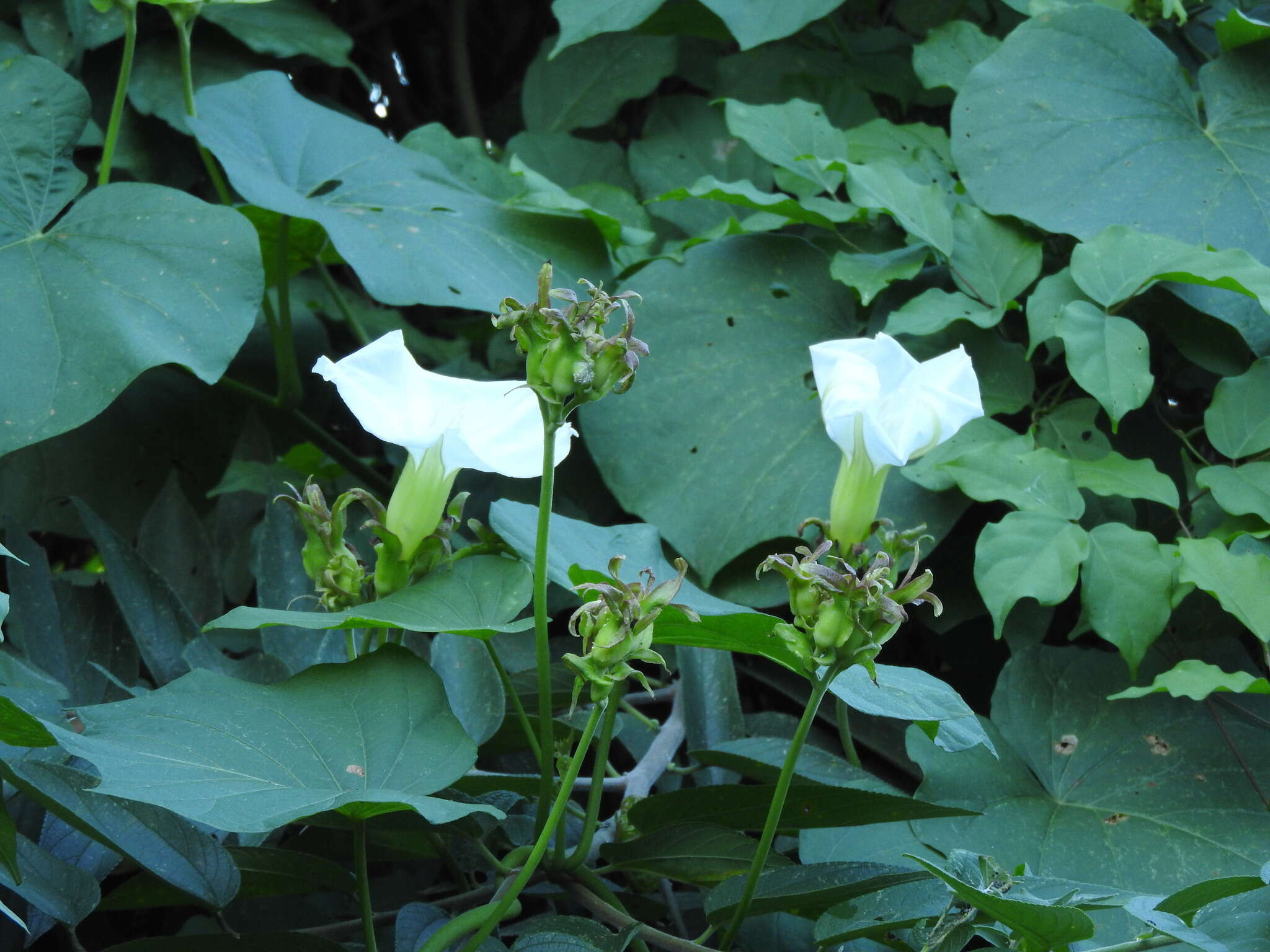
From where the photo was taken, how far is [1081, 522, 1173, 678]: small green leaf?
27.4 inches

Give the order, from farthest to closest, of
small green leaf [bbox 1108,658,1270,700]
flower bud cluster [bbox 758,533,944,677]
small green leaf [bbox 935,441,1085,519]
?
small green leaf [bbox 935,441,1085,519] → small green leaf [bbox 1108,658,1270,700] → flower bud cluster [bbox 758,533,944,677]

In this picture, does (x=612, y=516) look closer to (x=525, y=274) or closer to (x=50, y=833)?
(x=525, y=274)

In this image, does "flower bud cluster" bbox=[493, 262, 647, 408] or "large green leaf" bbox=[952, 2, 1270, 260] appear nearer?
"flower bud cluster" bbox=[493, 262, 647, 408]

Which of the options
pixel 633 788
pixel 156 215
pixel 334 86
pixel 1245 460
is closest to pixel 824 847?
pixel 633 788

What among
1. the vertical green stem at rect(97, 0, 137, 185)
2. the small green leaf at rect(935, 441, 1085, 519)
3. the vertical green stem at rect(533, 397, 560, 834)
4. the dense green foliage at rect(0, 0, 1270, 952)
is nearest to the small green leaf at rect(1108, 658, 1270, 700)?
the dense green foliage at rect(0, 0, 1270, 952)

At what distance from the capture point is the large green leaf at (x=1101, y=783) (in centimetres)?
67

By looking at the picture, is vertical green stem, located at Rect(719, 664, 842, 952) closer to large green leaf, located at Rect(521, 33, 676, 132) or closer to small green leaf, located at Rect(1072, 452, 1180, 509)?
small green leaf, located at Rect(1072, 452, 1180, 509)

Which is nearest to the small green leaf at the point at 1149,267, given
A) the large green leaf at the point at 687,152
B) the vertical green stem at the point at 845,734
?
the vertical green stem at the point at 845,734

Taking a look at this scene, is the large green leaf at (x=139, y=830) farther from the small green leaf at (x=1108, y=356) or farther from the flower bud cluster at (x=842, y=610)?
the small green leaf at (x=1108, y=356)

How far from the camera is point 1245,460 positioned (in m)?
0.81

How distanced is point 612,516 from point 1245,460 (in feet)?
1.72

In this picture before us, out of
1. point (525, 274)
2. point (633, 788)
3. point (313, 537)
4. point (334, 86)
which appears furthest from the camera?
point (334, 86)

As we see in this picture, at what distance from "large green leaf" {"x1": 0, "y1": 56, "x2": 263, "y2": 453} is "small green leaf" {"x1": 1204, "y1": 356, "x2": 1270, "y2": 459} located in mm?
709

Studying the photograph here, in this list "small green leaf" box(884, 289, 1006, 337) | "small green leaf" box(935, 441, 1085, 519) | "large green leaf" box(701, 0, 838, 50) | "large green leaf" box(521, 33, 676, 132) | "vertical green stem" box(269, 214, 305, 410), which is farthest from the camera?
"large green leaf" box(521, 33, 676, 132)
